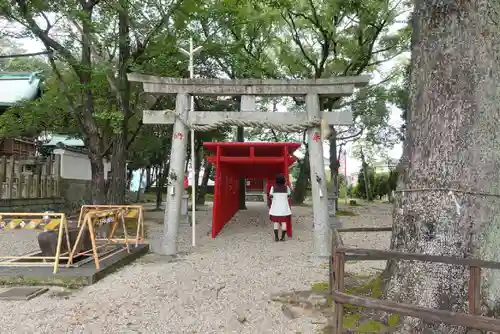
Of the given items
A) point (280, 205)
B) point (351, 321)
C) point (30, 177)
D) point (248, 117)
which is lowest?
point (351, 321)

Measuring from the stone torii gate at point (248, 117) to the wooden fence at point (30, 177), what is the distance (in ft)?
23.3

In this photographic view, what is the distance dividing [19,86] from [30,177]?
14.3ft

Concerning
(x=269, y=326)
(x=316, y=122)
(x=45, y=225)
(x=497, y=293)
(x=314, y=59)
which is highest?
(x=314, y=59)

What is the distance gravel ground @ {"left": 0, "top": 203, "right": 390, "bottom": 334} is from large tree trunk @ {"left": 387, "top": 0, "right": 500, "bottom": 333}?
4.34ft

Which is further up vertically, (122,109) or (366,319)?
(122,109)

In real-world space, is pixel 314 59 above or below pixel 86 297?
above

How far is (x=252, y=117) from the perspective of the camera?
8.27 m

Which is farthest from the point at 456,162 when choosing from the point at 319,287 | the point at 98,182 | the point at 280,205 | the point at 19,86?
the point at 19,86

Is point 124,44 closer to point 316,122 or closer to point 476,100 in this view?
point 316,122

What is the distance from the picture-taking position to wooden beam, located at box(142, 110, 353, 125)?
8.15 metres

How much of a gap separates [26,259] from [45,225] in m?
1.28

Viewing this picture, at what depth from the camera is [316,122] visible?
26.6 ft

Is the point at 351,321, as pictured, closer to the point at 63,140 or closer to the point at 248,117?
the point at 248,117

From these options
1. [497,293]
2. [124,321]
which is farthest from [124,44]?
[497,293]
